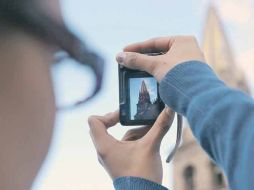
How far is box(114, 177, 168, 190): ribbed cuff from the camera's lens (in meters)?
1.42

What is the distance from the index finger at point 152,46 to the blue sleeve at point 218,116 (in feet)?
→ 0.59

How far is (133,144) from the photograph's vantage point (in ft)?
4.92

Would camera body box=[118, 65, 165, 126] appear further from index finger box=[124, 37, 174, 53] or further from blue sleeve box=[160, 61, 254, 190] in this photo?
blue sleeve box=[160, 61, 254, 190]

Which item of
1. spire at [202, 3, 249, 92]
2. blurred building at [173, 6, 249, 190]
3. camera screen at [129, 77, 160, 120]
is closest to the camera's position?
camera screen at [129, 77, 160, 120]

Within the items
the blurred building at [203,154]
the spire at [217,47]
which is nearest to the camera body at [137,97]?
the blurred building at [203,154]

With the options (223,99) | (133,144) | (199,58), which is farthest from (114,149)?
(223,99)

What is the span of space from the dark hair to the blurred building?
30.9 m

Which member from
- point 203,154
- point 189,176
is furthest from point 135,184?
point 189,176

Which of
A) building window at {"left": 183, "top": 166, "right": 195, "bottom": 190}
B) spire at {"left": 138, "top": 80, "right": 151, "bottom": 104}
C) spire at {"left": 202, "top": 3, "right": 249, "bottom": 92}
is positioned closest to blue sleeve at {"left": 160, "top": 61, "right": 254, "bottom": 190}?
spire at {"left": 138, "top": 80, "right": 151, "bottom": 104}

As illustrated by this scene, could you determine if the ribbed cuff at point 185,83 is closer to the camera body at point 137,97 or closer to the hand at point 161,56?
the hand at point 161,56

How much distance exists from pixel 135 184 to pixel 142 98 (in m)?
0.19

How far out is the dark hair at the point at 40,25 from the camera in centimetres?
102

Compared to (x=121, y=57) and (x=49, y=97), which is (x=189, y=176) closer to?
(x=121, y=57)

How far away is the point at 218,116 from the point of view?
1.15m
